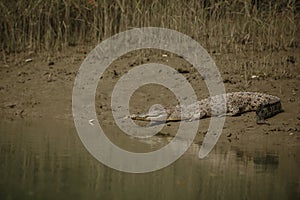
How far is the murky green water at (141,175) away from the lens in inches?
205

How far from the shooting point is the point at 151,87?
32.4 ft

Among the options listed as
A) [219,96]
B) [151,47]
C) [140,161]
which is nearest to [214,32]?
[151,47]

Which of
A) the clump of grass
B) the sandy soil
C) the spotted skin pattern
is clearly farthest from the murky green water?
the clump of grass

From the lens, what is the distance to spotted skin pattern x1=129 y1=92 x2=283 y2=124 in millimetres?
8633

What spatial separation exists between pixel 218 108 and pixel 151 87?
144 centimetres

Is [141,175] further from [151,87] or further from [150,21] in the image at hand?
[150,21]

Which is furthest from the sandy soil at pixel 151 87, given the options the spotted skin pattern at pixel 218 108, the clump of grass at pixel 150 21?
the clump of grass at pixel 150 21

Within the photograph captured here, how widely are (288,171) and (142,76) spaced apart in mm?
4370

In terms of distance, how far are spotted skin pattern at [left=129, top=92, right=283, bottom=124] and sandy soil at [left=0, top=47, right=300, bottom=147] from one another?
104mm

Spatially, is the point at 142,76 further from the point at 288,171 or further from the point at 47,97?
the point at 288,171

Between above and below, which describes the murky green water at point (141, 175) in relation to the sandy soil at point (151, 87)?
below

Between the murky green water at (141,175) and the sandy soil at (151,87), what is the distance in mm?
921

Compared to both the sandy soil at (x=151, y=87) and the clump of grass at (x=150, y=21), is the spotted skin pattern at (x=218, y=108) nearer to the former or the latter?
the sandy soil at (x=151, y=87)

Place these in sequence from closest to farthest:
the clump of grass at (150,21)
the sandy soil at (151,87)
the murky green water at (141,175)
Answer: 1. the murky green water at (141,175)
2. the sandy soil at (151,87)
3. the clump of grass at (150,21)
